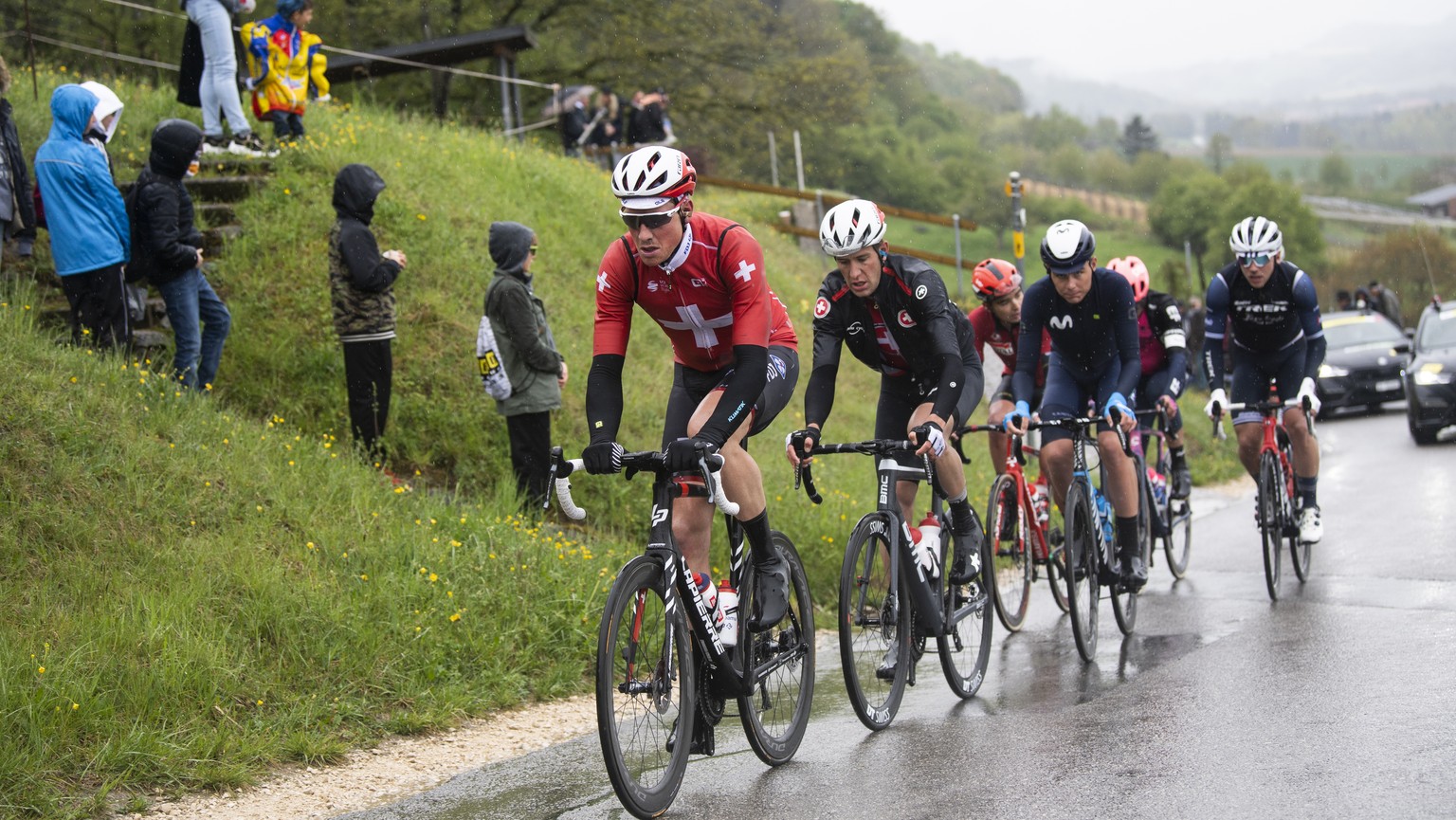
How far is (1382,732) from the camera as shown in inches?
214

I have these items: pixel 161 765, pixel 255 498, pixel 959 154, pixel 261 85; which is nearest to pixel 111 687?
pixel 161 765

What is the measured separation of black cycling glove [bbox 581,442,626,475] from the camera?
16.1 ft

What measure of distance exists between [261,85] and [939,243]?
69.2 metres

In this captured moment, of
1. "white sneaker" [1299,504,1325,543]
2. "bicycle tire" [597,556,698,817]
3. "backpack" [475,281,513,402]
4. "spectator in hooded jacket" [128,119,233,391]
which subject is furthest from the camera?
"white sneaker" [1299,504,1325,543]

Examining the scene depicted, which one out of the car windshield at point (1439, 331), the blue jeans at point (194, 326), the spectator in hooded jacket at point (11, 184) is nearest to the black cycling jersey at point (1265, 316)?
the blue jeans at point (194, 326)

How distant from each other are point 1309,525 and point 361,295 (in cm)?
685

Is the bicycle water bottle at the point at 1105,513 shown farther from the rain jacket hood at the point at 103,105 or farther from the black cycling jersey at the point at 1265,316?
the rain jacket hood at the point at 103,105

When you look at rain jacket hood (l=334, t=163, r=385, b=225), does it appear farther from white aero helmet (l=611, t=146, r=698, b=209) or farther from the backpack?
white aero helmet (l=611, t=146, r=698, b=209)

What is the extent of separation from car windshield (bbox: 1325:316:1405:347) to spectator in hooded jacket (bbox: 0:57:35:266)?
2023 centimetres

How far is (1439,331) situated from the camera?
1869 cm

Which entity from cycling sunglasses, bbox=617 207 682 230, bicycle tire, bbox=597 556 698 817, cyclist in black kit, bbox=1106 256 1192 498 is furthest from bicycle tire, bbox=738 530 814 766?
cyclist in black kit, bbox=1106 256 1192 498

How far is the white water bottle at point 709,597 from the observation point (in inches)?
208

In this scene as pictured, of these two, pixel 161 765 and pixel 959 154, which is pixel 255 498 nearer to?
pixel 161 765

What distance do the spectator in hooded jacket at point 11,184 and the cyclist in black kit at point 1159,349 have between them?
7333mm
